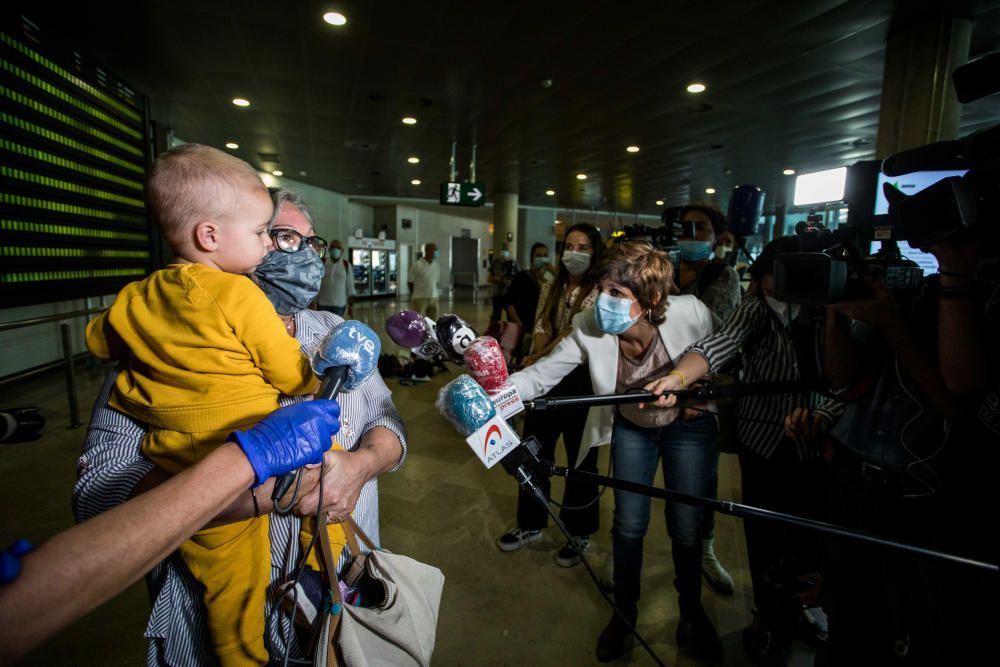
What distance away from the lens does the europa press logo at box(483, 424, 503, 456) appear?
979 mm

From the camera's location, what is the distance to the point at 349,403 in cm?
112

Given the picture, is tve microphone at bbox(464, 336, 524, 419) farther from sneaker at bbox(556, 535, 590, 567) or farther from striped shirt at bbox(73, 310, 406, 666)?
sneaker at bbox(556, 535, 590, 567)

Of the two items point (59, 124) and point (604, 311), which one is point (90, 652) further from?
point (59, 124)

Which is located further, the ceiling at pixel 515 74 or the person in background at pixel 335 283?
the person in background at pixel 335 283

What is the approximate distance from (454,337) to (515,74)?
5651 millimetres

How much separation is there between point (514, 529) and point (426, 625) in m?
1.78

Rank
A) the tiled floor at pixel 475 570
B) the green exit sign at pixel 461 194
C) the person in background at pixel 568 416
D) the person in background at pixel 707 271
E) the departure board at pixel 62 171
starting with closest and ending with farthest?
the tiled floor at pixel 475 570 → the person in background at pixel 568 416 → the person in background at pixel 707 271 → the departure board at pixel 62 171 → the green exit sign at pixel 461 194

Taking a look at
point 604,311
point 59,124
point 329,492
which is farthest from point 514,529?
point 59,124

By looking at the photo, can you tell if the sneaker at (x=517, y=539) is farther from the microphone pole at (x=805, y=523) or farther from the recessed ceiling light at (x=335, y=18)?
the recessed ceiling light at (x=335, y=18)

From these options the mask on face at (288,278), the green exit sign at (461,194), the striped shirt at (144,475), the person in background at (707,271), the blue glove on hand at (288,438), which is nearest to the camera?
the blue glove on hand at (288,438)

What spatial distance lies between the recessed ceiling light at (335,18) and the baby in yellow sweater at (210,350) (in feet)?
14.4

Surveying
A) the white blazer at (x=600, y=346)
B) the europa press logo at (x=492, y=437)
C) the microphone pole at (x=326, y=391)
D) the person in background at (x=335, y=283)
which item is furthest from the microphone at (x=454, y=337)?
the person in background at (x=335, y=283)

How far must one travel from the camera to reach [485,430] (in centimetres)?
98

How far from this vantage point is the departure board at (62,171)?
3535mm
